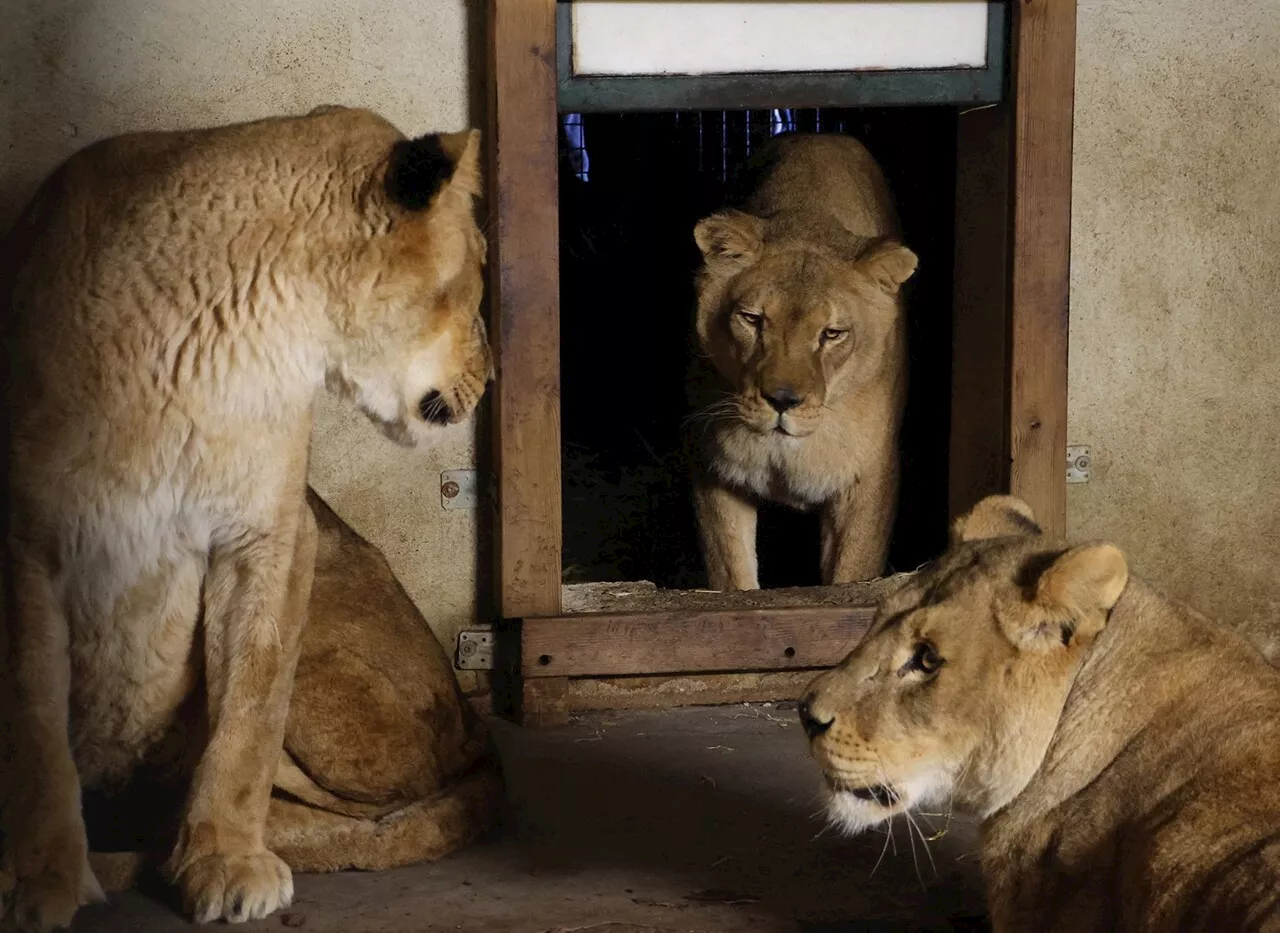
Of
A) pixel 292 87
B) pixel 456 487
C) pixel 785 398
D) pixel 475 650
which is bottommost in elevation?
pixel 475 650

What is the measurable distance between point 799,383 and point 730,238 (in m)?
0.67

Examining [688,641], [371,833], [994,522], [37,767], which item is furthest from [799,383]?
[37,767]

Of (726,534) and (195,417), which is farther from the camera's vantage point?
(726,534)

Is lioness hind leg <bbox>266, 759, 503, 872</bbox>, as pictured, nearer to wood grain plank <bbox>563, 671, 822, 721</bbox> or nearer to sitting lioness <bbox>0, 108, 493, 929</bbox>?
sitting lioness <bbox>0, 108, 493, 929</bbox>

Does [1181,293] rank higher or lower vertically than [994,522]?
higher

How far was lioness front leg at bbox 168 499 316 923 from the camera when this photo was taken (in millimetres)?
3641

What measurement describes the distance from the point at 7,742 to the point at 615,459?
16.6ft

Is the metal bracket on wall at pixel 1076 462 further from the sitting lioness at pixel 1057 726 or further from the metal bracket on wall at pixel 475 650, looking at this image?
the sitting lioness at pixel 1057 726

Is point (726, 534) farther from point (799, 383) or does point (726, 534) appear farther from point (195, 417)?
point (195, 417)

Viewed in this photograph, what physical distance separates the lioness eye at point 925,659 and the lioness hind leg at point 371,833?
139 centimetres

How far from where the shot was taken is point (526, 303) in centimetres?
506

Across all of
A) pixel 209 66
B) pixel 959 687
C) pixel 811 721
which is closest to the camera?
pixel 959 687

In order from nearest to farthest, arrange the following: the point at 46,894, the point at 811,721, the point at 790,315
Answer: the point at 811,721 → the point at 46,894 → the point at 790,315

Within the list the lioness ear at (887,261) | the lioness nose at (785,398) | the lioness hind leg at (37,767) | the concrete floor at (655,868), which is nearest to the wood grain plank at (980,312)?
the lioness ear at (887,261)
